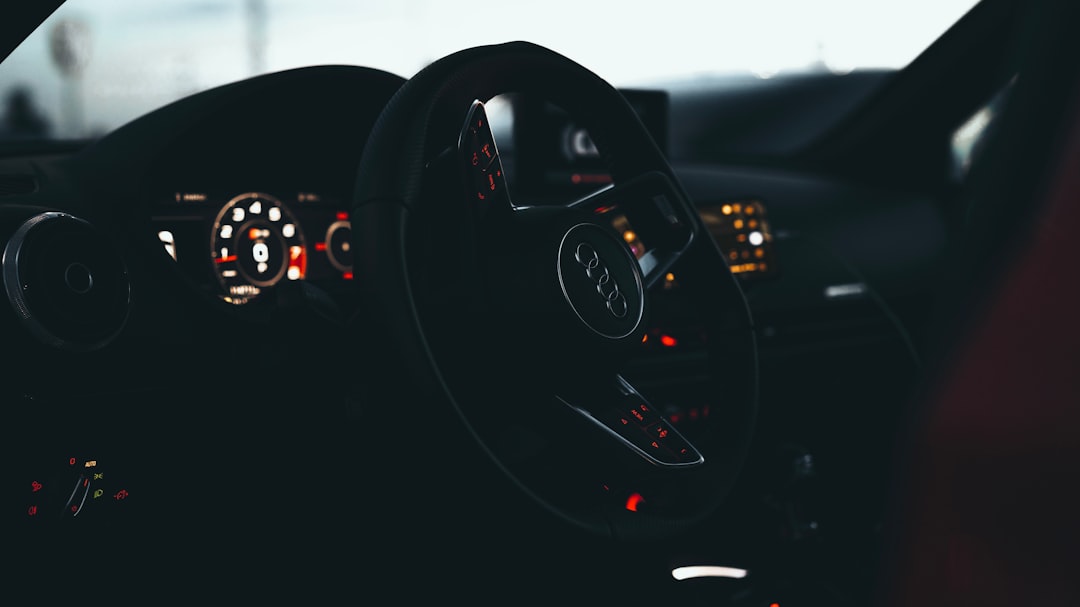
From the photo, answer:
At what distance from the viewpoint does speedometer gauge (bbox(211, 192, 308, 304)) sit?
2180 millimetres

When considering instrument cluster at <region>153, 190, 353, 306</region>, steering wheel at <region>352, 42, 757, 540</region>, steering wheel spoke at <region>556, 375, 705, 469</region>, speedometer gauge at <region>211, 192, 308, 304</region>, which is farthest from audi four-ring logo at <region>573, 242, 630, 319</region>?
speedometer gauge at <region>211, 192, 308, 304</region>

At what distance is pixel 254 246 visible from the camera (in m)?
2.25

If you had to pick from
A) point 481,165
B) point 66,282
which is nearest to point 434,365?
point 481,165

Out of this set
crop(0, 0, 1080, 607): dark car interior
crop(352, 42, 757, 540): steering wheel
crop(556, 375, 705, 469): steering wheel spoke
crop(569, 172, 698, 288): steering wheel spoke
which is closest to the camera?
crop(0, 0, 1080, 607): dark car interior

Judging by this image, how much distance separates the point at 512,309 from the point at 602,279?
178mm

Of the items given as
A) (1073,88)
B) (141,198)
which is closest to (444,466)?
(141,198)

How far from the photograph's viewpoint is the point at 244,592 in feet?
6.73

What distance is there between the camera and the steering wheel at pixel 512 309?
1.42 metres

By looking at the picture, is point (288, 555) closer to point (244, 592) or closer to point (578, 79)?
point (244, 592)

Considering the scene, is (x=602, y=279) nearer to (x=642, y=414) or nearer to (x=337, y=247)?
(x=642, y=414)

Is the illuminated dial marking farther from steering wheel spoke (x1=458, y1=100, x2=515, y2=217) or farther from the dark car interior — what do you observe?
steering wheel spoke (x1=458, y1=100, x2=515, y2=217)

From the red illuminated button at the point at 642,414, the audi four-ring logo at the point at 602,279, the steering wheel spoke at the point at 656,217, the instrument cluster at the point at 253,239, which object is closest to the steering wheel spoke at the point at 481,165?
the audi four-ring logo at the point at 602,279

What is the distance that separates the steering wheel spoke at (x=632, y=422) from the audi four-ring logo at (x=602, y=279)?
5.4 inches

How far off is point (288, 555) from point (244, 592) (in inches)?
4.4
